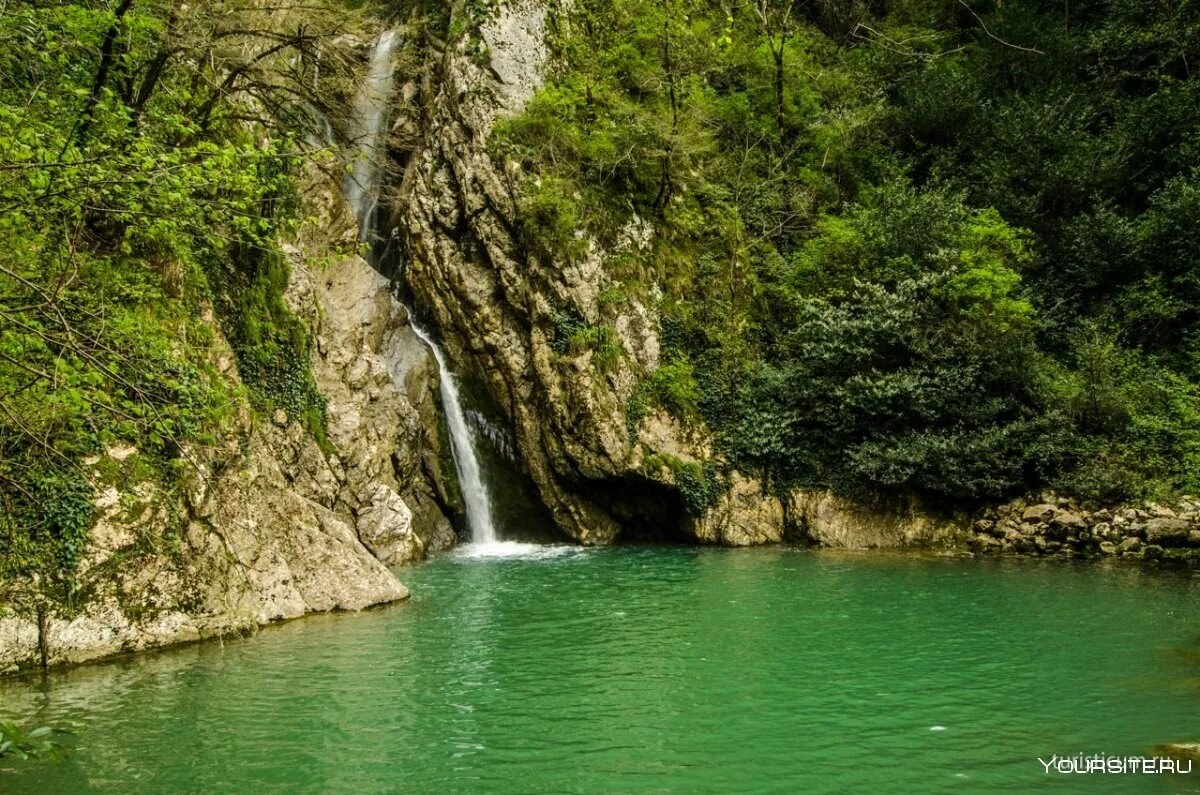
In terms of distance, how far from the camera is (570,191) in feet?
65.9

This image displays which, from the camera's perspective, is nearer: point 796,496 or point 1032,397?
point 1032,397

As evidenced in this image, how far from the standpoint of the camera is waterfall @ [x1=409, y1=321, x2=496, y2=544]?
19859 millimetres

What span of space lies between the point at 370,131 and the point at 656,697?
19.0m

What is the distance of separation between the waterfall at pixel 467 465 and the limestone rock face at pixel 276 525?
0.73 metres

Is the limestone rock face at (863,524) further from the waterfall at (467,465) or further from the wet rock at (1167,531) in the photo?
the waterfall at (467,465)

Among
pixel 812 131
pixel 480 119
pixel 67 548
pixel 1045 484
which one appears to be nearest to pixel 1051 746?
pixel 67 548

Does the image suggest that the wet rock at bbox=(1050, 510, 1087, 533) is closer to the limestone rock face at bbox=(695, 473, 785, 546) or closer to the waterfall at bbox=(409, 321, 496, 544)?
the limestone rock face at bbox=(695, 473, 785, 546)

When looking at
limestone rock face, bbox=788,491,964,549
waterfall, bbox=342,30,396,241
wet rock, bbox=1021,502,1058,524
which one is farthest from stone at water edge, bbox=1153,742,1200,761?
waterfall, bbox=342,30,396,241

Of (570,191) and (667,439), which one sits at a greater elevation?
(570,191)

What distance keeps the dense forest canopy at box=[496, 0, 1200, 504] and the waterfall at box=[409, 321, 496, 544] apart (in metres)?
4.24

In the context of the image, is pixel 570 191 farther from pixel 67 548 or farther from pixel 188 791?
pixel 188 791

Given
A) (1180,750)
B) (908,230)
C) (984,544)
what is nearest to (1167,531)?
(984,544)

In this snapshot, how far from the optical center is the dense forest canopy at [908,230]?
16.8 m

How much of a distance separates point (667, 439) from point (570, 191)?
7085 millimetres
